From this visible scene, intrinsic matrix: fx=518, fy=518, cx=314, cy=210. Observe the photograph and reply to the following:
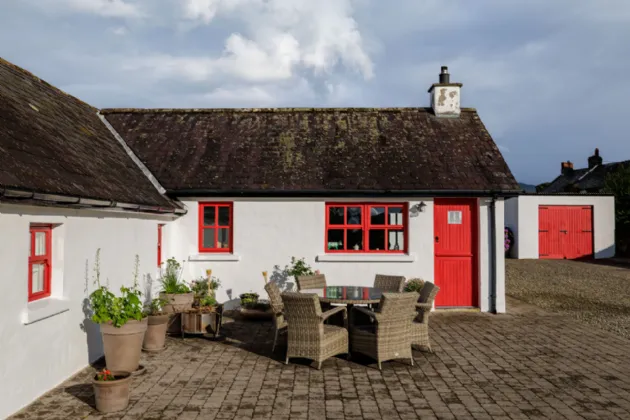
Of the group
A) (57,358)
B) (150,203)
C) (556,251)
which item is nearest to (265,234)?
(150,203)

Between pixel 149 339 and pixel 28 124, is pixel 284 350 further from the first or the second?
pixel 28 124

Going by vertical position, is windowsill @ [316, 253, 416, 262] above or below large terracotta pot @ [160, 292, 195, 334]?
above

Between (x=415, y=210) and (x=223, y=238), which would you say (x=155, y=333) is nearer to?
(x=223, y=238)

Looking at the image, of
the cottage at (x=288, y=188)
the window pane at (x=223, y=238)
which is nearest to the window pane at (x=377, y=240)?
the cottage at (x=288, y=188)

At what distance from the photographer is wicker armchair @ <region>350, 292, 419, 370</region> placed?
743 centimetres

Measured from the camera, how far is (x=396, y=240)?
1220cm

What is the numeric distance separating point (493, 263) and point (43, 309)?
9301 millimetres

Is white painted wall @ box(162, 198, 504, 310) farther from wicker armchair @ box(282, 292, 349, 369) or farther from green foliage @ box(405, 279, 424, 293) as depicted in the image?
wicker armchair @ box(282, 292, 349, 369)

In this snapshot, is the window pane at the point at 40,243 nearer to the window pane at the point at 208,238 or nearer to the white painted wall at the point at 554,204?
the window pane at the point at 208,238

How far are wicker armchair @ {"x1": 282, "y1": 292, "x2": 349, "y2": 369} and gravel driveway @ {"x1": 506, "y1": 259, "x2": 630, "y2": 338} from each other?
20.0 feet

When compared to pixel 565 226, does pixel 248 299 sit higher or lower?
lower

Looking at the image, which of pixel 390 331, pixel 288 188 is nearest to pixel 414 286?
pixel 288 188

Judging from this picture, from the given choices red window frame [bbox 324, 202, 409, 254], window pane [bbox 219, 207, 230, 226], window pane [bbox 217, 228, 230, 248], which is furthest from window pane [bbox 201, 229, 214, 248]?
red window frame [bbox 324, 202, 409, 254]

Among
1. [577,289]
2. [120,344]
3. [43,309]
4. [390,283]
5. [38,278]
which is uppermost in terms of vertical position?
[38,278]
